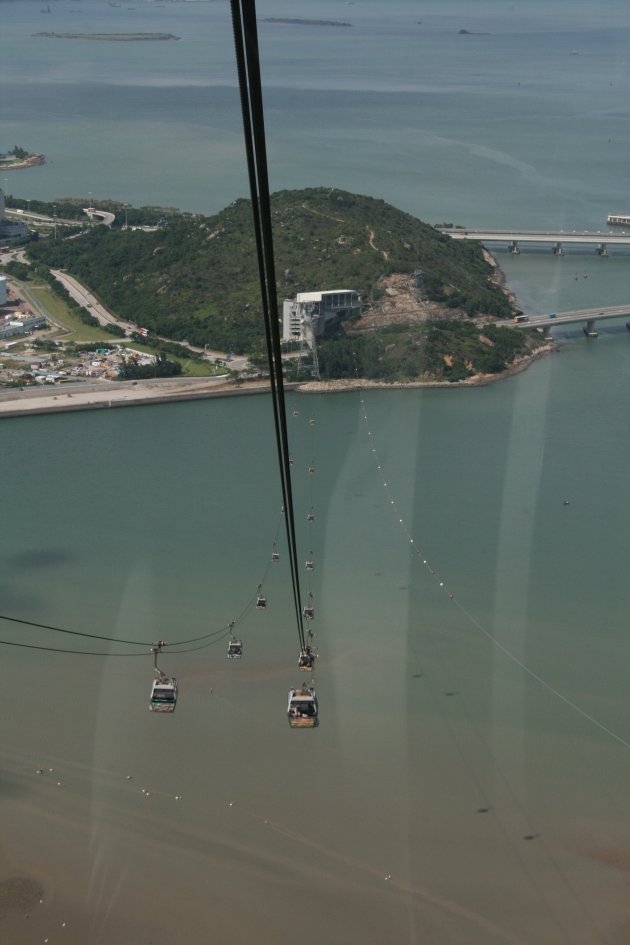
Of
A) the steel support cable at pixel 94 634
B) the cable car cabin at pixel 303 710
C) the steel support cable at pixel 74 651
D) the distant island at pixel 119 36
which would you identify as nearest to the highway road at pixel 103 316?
the steel support cable at pixel 94 634

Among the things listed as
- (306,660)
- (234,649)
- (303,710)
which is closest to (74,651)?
(234,649)

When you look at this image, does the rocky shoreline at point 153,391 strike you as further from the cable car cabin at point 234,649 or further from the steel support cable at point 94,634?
the cable car cabin at point 234,649

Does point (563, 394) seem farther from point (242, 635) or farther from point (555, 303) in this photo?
point (242, 635)

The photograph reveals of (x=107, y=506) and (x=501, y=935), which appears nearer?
(x=501, y=935)

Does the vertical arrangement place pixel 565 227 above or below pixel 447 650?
below

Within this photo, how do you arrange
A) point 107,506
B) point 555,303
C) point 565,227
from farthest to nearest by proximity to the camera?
1. point 565,227
2. point 555,303
3. point 107,506

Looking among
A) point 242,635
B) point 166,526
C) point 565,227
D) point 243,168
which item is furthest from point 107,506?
point 243,168

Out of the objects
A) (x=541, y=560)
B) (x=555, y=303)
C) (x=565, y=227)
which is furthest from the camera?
(x=565, y=227)
